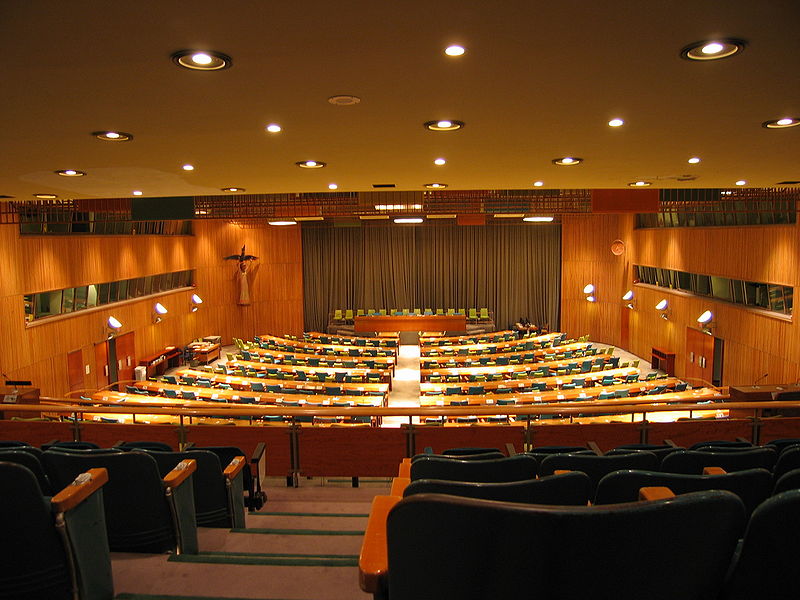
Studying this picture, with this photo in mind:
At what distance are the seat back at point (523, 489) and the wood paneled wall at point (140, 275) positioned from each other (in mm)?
14470

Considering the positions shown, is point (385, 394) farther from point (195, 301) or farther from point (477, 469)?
point (195, 301)

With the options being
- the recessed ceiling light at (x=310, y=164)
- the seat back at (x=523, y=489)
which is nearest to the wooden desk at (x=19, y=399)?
the recessed ceiling light at (x=310, y=164)

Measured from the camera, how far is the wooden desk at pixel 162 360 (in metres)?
19.8

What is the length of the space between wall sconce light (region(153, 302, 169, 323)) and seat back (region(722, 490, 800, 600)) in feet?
68.6

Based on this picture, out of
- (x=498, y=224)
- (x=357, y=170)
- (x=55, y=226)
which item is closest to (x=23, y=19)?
(x=357, y=170)

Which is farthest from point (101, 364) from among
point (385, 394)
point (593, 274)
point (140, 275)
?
point (593, 274)

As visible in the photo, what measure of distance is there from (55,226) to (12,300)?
2.80m

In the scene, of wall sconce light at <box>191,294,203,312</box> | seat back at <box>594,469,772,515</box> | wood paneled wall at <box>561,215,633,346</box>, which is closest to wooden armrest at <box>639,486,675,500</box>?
seat back at <box>594,469,772,515</box>

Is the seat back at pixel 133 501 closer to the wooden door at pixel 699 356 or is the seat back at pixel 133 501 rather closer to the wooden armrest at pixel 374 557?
the wooden armrest at pixel 374 557

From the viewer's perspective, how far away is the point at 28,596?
250cm

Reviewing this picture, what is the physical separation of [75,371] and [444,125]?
614 inches

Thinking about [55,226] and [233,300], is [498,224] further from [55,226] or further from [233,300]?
[55,226]

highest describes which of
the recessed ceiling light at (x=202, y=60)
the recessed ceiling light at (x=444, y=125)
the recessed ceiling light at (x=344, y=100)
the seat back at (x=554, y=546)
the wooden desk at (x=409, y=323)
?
the recessed ceiling light at (x=444, y=125)

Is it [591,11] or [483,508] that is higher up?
[591,11]
